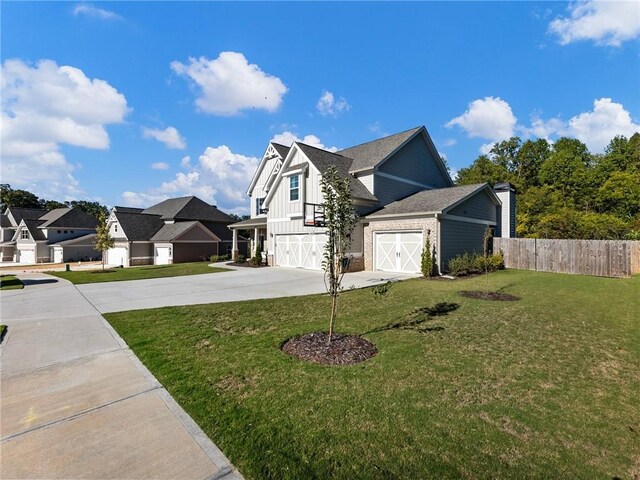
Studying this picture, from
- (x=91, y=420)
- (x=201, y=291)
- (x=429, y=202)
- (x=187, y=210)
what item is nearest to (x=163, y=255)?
(x=187, y=210)

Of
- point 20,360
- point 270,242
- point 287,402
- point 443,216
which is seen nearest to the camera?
point 287,402

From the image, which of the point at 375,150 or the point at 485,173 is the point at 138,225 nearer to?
the point at 375,150

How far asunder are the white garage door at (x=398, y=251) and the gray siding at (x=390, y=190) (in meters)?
3.18

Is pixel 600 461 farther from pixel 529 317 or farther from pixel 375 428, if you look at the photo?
pixel 529 317

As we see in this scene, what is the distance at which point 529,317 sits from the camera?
7.61 meters

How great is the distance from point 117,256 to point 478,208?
1367 inches

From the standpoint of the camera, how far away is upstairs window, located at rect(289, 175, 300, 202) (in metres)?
19.7

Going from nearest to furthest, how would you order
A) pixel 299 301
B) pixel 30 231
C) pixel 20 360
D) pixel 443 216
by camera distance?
pixel 20 360, pixel 299 301, pixel 443 216, pixel 30 231

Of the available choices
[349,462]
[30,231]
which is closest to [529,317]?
[349,462]

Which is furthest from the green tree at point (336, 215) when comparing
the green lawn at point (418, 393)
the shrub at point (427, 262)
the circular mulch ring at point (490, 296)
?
the shrub at point (427, 262)

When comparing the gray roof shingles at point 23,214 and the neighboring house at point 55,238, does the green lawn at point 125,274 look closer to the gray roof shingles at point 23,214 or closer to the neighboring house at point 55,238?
the neighboring house at point 55,238

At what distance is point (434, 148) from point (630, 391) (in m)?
21.6

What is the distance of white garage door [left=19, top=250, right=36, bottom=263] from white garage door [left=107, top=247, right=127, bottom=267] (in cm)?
1813

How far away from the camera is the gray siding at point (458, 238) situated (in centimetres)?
1555
